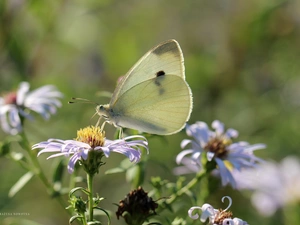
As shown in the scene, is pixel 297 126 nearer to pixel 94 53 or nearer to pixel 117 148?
pixel 94 53

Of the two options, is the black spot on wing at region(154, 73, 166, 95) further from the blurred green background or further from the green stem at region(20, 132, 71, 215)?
the blurred green background

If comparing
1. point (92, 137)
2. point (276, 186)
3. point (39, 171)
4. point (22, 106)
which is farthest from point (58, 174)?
point (276, 186)

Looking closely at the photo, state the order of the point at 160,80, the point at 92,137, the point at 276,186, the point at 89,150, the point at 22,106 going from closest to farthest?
the point at 89,150
the point at 92,137
the point at 160,80
the point at 22,106
the point at 276,186

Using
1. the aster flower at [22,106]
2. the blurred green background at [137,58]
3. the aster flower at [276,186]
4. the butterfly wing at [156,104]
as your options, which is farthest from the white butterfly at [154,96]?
the blurred green background at [137,58]

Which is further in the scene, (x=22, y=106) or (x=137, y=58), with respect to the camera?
(x=137, y=58)

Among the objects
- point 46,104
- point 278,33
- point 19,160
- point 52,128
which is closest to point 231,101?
point 278,33

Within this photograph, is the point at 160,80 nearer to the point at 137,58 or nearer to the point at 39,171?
the point at 39,171
